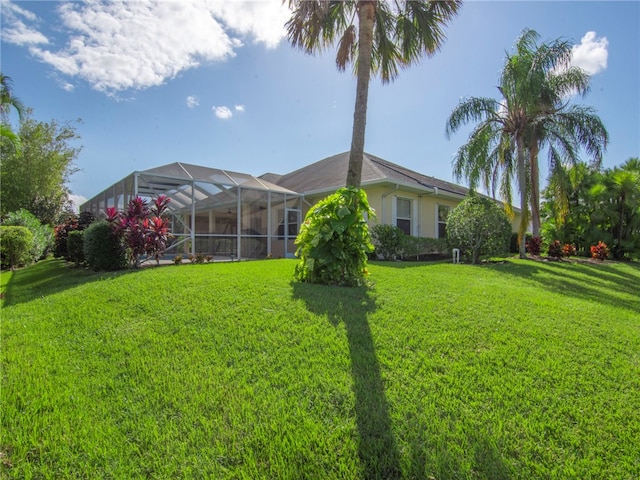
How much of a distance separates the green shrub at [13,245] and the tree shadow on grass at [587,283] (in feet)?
55.9

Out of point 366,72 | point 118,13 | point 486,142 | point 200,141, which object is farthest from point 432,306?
point 200,141

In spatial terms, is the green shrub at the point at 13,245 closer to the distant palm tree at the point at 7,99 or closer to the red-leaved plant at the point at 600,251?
the distant palm tree at the point at 7,99

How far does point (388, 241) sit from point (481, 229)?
3.07 metres

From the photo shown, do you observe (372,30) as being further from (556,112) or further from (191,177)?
(556,112)

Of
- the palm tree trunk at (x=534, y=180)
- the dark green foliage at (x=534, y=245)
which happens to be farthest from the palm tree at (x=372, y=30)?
the dark green foliage at (x=534, y=245)

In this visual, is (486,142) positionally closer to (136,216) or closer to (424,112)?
(424,112)

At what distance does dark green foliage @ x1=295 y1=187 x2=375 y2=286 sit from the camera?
580cm

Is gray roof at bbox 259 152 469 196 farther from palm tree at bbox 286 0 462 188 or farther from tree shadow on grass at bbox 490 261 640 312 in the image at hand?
tree shadow on grass at bbox 490 261 640 312

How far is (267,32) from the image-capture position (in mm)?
8898

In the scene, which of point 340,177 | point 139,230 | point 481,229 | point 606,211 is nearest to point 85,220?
point 139,230

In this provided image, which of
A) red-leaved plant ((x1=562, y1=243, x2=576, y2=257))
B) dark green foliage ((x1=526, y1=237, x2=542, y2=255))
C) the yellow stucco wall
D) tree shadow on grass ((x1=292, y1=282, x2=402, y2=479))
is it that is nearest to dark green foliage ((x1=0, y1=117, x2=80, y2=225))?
the yellow stucco wall

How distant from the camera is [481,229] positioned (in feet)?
34.2

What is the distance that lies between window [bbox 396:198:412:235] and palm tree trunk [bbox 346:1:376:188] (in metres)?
6.94

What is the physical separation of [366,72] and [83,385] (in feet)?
23.7
